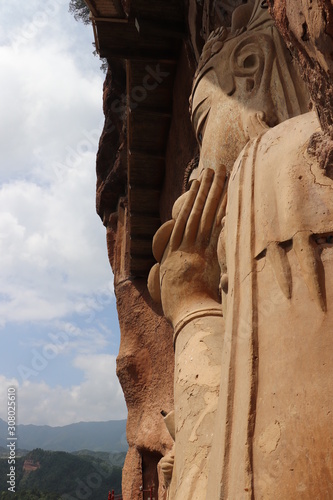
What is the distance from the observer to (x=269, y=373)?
169 centimetres

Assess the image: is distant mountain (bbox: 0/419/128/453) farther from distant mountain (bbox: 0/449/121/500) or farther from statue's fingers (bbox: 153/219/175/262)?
statue's fingers (bbox: 153/219/175/262)

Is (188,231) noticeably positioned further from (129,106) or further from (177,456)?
(129,106)

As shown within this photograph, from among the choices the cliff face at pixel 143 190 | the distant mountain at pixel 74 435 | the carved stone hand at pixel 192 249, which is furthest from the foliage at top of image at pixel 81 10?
the distant mountain at pixel 74 435

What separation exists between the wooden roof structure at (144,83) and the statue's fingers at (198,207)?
2855 mm

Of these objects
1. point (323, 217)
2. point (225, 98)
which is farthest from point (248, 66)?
point (323, 217)

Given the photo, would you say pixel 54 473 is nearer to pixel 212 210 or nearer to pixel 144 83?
pixel 144 83

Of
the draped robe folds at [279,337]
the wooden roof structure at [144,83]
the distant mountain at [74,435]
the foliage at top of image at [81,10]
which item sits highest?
the distant mountain at [74,435]

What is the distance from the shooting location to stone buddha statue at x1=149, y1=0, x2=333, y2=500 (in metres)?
1.56

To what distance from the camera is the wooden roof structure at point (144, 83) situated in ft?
17.1

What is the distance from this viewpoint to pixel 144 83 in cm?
597

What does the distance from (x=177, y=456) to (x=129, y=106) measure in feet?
14.0

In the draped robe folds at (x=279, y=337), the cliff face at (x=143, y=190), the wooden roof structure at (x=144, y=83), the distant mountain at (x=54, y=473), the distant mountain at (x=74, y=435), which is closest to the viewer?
the draped robe folds at (x=279, y=337)

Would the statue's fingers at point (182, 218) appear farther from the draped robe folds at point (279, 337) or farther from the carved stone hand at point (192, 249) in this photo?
the draped robe folds at point (279, 337)

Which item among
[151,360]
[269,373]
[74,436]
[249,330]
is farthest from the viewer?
[74,436]
